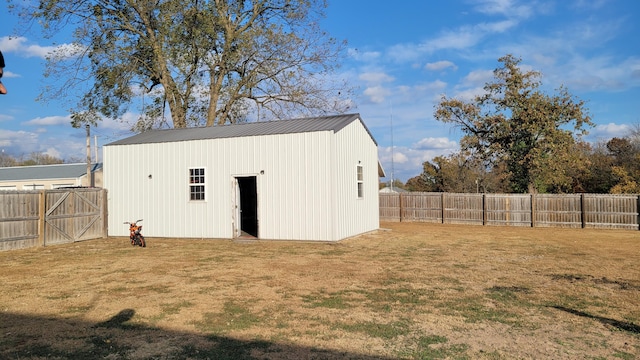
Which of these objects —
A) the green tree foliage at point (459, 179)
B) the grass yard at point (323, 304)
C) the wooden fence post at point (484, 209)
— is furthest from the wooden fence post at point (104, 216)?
the green tree foliage at point (459, 179)

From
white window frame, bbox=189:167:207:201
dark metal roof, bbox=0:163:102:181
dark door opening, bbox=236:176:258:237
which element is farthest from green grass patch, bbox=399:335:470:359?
dark metal roof, bbox=0:163:102:181

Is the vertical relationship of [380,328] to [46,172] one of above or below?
below

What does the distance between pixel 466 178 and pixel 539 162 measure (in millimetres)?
14680

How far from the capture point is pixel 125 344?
488cm

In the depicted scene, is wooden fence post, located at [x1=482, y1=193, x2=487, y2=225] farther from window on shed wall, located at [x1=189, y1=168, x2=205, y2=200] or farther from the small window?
window on shed wall, located at [x1=189, y1=168, x2=205, y2=200]

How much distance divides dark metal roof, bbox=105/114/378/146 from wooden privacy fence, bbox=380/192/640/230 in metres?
7.37

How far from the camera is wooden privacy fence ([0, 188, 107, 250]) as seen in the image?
524 inches

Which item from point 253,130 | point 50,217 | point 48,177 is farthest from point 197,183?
point 48,177

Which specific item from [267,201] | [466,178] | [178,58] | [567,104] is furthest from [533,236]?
[466,178]

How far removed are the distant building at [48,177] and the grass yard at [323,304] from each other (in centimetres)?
2483

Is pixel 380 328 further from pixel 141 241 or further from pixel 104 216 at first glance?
pixel 104 216

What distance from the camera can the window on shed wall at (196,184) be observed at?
610 inches

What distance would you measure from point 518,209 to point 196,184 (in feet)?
49.2

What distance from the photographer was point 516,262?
10305mm
